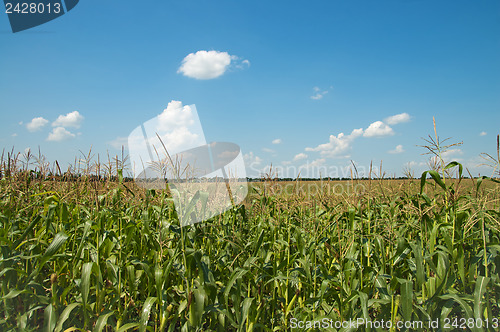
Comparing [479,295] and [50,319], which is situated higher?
[479,295]

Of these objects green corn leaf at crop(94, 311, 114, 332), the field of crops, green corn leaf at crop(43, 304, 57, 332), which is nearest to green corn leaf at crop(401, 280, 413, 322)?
the field of crops

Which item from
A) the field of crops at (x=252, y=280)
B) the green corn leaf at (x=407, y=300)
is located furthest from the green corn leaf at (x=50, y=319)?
the green corn leaf at (x=407, y=300)

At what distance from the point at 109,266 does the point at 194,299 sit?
1100mm

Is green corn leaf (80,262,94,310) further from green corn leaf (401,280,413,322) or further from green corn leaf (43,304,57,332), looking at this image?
green corn leaf (401,280,413,322)

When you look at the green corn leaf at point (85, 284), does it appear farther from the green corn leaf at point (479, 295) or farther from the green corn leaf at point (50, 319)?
the green corn leaf at point (479, 295)

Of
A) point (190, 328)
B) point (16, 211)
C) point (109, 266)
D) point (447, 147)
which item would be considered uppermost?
point (447, 147)

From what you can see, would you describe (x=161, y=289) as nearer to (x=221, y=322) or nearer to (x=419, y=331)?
→ (x=221, y=322)

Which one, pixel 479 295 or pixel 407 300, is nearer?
pixel 479 295

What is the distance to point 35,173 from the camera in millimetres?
6160

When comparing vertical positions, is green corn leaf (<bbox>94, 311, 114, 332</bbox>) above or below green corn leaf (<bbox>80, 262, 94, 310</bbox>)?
below

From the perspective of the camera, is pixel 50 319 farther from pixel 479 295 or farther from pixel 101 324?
pixel 479 295

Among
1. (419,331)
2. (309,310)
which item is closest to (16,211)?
→ (309,310)

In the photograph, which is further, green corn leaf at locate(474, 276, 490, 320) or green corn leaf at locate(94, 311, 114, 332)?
green corn leaf at locate(94, 311, 114, 332)

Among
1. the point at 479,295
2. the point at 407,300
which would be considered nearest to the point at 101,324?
the point at 407,300
